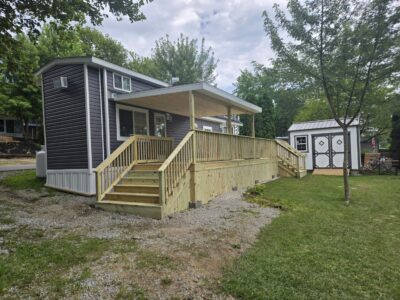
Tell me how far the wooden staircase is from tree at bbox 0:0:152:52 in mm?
4396

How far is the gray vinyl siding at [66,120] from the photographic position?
8492 millimetres

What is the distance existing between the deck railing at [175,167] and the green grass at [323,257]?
7.12ft

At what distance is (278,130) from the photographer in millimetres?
32969

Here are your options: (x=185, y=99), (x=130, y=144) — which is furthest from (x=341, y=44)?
(x=130, y=144)

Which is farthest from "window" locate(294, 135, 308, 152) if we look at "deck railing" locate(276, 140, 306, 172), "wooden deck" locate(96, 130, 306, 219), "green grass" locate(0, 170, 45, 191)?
"green grass" locate(0, 170, 45, 191)

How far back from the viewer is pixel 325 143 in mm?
16578

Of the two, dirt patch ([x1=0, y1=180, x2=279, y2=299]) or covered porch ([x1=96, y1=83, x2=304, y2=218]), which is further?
covered porch ([x1=96, y1=83, x2=304, y2=218])

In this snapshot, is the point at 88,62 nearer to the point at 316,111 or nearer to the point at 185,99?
the point at 185,99

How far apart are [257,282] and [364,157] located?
18274mm

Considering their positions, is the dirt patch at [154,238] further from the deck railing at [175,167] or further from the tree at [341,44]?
the tree at [341,44]

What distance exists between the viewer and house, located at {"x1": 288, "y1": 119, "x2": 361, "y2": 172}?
51.4 ft

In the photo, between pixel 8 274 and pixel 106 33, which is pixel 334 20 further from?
pixel 106 33

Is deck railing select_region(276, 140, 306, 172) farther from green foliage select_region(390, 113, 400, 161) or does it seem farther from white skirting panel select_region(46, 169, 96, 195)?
white skirting panel select_region(46, 169, 96, 195)

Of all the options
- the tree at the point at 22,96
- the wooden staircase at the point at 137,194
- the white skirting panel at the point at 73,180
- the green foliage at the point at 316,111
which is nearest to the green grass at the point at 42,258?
the wooden staircase at the point at 137,194
